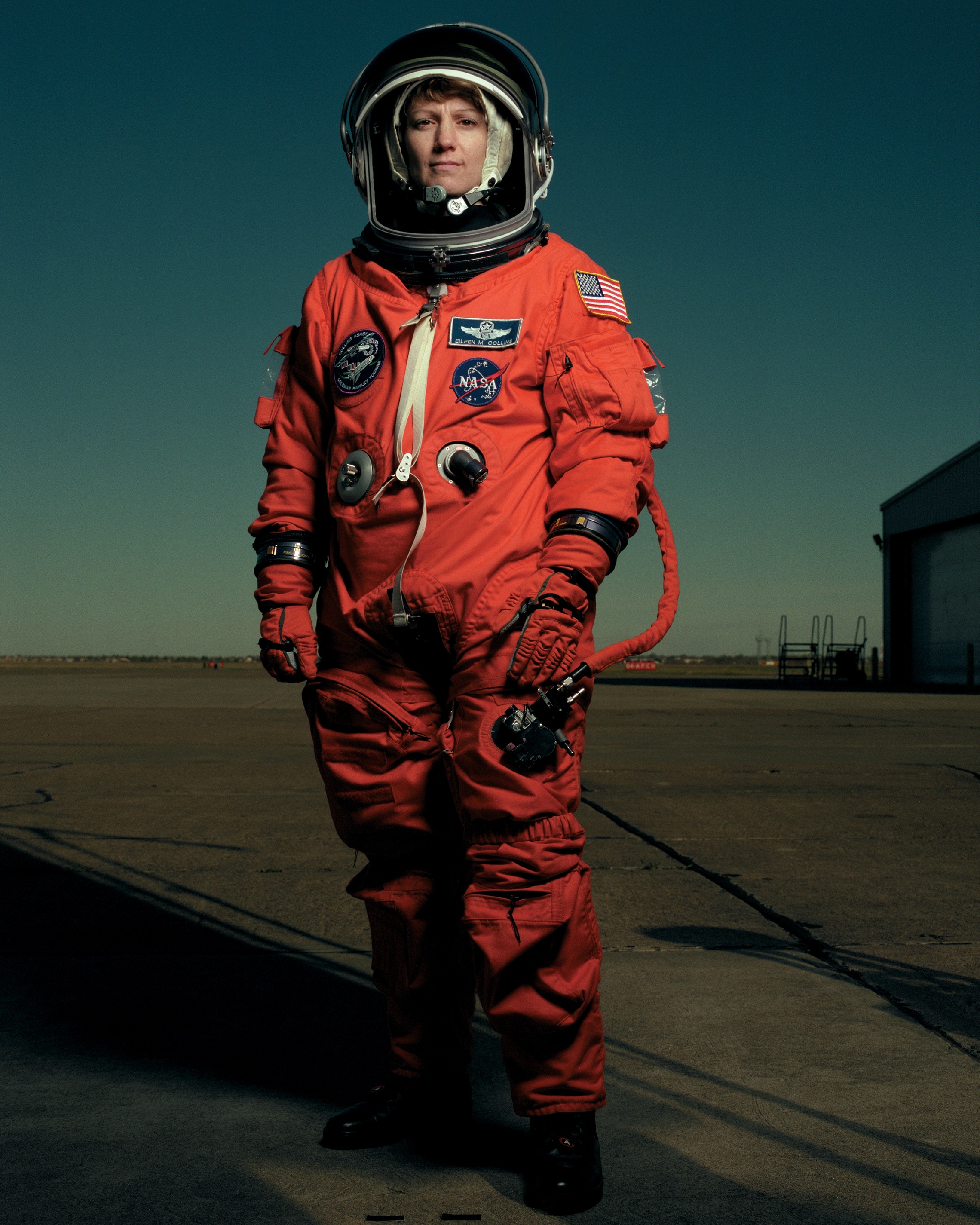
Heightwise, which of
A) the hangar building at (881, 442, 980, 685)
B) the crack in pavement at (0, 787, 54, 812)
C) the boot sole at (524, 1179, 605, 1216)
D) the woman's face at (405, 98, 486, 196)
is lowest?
the boot sole at (524, 1179, 605, 1216)

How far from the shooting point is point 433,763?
2086 mm

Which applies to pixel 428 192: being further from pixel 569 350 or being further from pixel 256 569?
pixel 256 569

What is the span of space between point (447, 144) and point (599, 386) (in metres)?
0.66

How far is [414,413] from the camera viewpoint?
2115mm

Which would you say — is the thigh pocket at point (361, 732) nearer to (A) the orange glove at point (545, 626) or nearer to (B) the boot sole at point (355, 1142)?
(A) the orange glove at point (545, 626)

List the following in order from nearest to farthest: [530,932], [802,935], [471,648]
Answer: [530,932] < [471,648] < [802,935]

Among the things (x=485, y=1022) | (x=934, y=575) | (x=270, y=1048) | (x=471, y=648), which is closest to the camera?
(x=471, y=648)

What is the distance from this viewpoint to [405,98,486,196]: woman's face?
2275 mm

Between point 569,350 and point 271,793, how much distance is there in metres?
4.86

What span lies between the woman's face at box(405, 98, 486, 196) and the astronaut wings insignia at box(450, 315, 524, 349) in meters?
0.35

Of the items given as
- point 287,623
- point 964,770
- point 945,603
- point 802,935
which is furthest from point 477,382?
point 945,603

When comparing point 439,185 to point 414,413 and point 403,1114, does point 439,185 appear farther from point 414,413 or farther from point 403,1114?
point 403,1114

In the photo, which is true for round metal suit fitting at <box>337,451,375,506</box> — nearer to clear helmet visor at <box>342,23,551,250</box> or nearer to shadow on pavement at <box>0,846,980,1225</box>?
clear helmet visor at <box>342,23,551,250</box>

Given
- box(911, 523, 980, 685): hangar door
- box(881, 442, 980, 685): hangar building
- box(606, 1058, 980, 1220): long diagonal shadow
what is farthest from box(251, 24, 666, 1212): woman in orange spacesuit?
box(911, 523, 980, 685): hangar door
